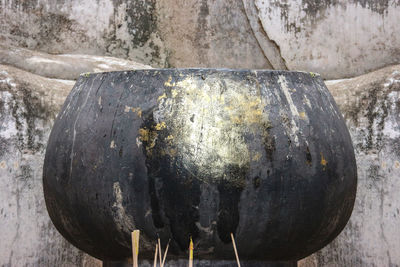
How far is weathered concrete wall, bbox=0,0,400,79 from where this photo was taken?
264cm

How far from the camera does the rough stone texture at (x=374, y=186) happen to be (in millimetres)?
2088

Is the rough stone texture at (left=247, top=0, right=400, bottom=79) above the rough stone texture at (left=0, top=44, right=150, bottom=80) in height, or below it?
above

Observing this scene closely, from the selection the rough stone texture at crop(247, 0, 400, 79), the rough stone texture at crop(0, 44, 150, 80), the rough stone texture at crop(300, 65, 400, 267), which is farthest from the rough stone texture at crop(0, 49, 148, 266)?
the rough stone texture at crop(247, 0, 400, 79)

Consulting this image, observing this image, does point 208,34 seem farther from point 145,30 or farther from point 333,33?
point 333,33

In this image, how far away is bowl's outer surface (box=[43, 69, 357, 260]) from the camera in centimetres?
137

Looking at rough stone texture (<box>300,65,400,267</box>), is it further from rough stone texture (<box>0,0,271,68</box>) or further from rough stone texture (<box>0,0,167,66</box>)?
rough stone texture (<box>0,0,167,66</box>)

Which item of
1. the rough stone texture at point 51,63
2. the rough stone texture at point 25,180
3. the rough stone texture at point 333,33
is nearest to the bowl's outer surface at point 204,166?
the rough stone texture at point 25,180

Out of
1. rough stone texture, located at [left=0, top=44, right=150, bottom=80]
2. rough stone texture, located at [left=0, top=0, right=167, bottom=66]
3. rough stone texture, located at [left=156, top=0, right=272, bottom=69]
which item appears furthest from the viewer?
rough stone texture, located at [left=156, top=0, right=272, bottom=69]

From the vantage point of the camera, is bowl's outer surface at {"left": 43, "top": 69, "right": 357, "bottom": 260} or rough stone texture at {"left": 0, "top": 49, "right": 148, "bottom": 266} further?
rough stone texture at {"left": 0, "top": 49, "right": 148, "bottom": 266}

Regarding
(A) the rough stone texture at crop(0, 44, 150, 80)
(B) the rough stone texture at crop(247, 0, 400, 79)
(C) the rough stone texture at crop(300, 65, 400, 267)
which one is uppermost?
(B) the rough stone texture at crop(247, 0, 400, 79)

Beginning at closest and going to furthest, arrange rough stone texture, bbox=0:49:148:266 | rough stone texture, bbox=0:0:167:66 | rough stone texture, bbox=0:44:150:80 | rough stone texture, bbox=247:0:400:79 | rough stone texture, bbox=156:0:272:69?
rough stone texture, bbox=0:49:148:266, rough stone texture, bbox=0:44:150:80, rough stone texture, bbox=247:0:400:79, rough stone texture, bbox=0:0:167:66, rough stone texture, bbox=156:0:272:69

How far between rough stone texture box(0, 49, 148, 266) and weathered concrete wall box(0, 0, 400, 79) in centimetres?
62

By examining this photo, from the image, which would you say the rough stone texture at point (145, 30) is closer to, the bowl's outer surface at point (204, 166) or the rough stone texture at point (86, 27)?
the rough stone texture at point (86, 27)

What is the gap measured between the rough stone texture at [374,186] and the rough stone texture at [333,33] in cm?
44
